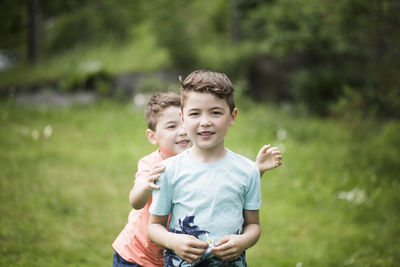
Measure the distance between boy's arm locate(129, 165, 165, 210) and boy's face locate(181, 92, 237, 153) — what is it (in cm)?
27

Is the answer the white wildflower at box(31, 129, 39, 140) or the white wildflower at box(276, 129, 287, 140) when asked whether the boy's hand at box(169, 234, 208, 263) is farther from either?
the white wildflower at box(276, 129, 287, 140)

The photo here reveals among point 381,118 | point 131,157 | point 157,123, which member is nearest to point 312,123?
point 381,118

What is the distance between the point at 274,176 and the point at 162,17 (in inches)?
281

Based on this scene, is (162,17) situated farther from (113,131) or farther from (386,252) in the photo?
(386,252)

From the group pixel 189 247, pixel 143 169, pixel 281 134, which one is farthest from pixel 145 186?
pixel 281 134

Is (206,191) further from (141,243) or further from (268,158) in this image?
(141,243)

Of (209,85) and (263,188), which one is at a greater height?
(263,188)

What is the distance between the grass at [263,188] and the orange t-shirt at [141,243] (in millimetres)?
1835

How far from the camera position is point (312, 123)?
33.8ft

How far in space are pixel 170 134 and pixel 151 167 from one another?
0.28m

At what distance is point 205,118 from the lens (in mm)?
2082

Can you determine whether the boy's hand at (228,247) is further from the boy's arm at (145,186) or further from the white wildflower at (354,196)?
the white wildflower at (354,196)

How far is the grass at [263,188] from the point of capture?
4590 millimetres

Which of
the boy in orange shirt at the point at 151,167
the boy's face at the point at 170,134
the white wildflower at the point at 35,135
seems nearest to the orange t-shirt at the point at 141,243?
the boy in orange shirt at the point at 151,167
